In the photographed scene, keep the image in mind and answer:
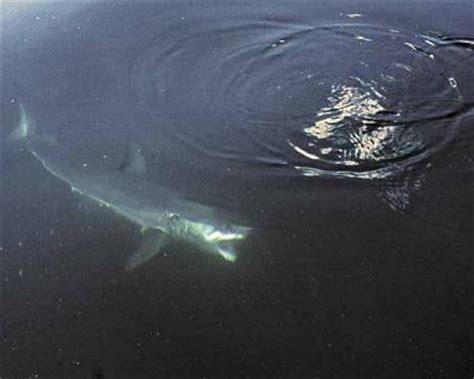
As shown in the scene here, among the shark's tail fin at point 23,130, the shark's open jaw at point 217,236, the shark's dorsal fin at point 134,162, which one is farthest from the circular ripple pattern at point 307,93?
the shark's tail fin at point 23,130

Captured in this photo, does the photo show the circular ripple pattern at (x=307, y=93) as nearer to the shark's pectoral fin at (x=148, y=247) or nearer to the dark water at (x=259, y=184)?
the dark water at (x=259, y=184)

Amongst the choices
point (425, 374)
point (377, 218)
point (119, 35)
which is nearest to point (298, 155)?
point (377, 218)

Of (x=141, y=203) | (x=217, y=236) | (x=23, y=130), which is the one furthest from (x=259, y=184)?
(x=23, y=130)

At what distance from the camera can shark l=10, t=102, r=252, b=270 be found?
4621 millimetres

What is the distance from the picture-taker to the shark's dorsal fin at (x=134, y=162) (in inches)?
207

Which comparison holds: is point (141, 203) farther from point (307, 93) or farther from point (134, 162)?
point (307, 93)

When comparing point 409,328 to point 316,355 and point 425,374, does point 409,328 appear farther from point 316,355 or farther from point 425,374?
point 316,355

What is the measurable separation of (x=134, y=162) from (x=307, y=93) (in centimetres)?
196

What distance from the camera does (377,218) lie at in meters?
4.57

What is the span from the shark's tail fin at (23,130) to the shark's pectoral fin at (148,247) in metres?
1.78

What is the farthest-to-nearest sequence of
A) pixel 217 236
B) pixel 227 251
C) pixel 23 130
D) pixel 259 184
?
pixel 23 130 < pixel 259 184 < pixel 217 236 < pixel 227 251

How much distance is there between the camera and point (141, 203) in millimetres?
5090

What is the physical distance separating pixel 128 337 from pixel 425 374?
1.94m

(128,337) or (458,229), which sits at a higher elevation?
(458,229)
